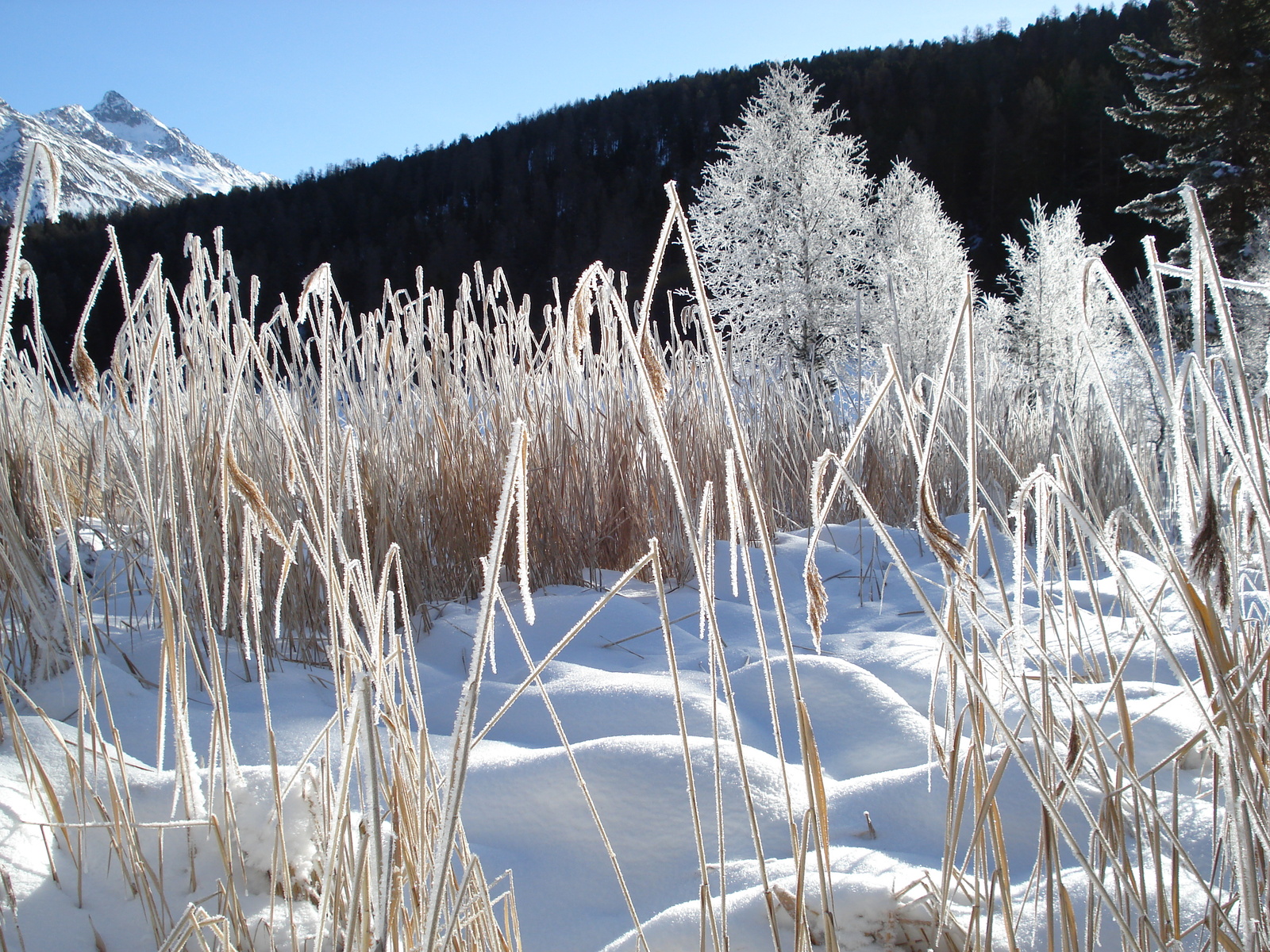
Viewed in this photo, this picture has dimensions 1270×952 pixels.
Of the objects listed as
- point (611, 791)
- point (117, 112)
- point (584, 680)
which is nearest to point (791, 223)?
point (584, 680)

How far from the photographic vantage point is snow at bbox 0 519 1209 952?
0.71 metres

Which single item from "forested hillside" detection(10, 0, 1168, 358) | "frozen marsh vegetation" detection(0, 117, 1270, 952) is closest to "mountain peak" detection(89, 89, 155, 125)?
"forested hillside" detection(10, 0, 1168, 358)

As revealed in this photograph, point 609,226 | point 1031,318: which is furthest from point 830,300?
point 609,226

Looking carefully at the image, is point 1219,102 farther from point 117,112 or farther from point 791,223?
point 117,112

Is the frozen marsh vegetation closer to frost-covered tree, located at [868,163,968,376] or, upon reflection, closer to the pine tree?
frost-covered tree, located at [868,163,968,376]

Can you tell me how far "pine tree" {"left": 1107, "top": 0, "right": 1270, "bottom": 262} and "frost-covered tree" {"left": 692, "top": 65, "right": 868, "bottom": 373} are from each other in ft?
16.1

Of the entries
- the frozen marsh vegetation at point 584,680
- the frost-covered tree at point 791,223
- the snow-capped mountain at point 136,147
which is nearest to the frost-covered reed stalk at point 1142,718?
the frozen marsh vegetation at point 584,680

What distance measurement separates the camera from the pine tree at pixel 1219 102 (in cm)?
1316

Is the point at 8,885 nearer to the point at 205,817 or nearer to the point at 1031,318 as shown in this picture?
the point at 205,817

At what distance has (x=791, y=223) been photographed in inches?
543

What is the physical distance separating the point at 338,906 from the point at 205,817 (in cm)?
27

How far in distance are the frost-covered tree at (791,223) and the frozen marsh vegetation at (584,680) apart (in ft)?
37.8

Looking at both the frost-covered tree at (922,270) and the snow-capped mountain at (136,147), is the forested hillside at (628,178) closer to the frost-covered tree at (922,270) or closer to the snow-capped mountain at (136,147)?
the frost-covered tree at (922,270)

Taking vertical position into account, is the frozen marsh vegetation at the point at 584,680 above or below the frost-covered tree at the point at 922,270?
below
